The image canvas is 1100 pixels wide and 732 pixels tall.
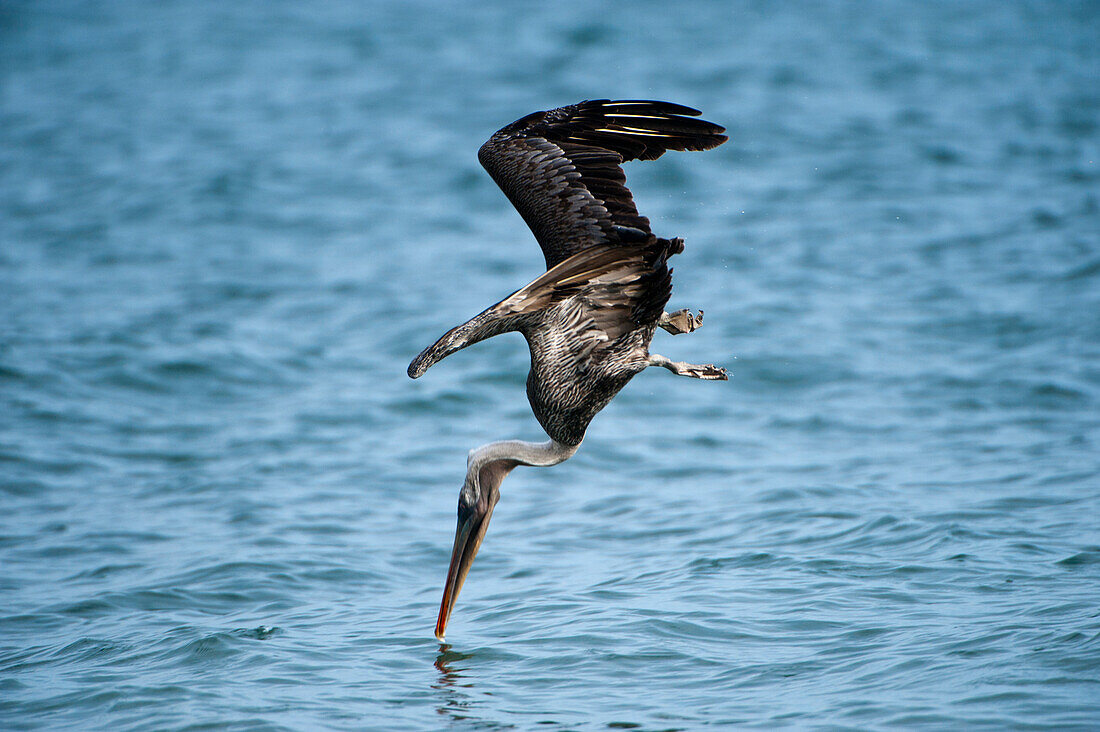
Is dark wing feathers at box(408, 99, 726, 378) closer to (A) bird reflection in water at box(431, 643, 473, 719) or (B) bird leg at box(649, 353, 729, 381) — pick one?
(B) bird leg at box(649, 353, 729, 381)

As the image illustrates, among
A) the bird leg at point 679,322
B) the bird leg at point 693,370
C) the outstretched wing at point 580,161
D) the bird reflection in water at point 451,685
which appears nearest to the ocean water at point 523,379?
the bird reflection in water at point 451,685

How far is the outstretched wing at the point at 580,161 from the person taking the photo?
542 centimetres

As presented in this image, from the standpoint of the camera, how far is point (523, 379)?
36.5 ft

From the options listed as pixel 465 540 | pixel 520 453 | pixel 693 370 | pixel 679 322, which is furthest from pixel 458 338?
pixel 679 322

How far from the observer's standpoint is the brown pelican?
5.10 meters

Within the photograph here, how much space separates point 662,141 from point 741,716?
272cm

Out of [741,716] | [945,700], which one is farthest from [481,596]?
[945,700]

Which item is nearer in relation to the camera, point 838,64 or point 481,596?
point 481,596

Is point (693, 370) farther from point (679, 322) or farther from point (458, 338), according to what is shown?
point (458, 338)

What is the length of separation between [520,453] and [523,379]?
18.9 ft

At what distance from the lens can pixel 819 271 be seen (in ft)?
42.3

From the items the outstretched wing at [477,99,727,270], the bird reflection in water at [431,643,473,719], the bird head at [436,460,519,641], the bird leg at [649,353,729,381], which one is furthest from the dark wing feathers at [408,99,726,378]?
the bird reflection in water at [431,643,473,719]

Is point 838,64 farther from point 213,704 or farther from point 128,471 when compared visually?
point 213,704

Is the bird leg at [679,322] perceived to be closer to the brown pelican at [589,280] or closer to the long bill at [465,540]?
the brown pelican at [589,280]
